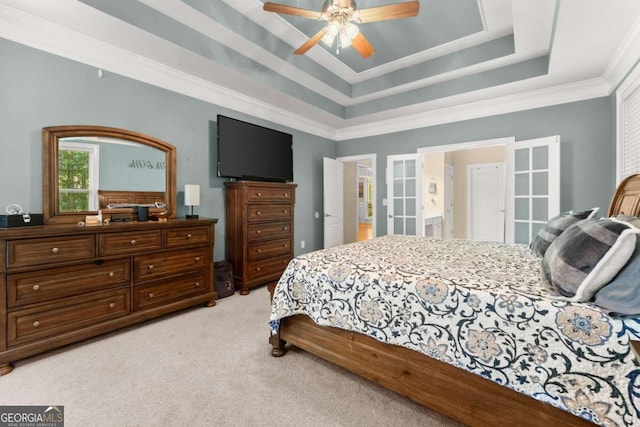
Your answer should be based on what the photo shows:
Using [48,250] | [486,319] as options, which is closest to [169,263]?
[48,250]

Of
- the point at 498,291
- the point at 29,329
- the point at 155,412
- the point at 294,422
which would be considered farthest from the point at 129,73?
the point at 498,291

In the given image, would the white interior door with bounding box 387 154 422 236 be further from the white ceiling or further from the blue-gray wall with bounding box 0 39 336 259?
the blue-gray wall with bounding box 0 39 336 259

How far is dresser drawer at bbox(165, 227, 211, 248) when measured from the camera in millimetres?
2746

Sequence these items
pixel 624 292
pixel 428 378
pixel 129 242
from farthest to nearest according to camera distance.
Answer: pixel 129 242
pixel 428 378
pixel 624 292

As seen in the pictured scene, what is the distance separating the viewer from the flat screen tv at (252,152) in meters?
3.57

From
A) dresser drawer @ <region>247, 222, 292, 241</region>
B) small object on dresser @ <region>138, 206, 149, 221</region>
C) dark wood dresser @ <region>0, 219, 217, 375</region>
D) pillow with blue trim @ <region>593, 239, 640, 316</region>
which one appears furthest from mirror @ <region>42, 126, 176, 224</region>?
pillow with blue trim @ <region>593, 239, 640, 316</region>

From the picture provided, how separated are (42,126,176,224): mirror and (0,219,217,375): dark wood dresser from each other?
336mm

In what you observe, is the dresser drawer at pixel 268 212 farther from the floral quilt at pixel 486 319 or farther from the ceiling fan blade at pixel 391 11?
the ceiling fan blade at pixel 391 11

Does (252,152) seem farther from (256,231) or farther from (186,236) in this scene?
(186,236)

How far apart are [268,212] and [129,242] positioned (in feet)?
5.56

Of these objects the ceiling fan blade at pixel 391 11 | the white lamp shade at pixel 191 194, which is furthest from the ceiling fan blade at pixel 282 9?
the white lamp shade at pixel 191 194

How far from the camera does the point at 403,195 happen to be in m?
4.93

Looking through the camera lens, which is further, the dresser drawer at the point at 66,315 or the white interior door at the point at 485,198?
the white interior door at the point at 485,198

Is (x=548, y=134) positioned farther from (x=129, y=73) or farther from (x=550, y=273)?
(x=129, y=73)
